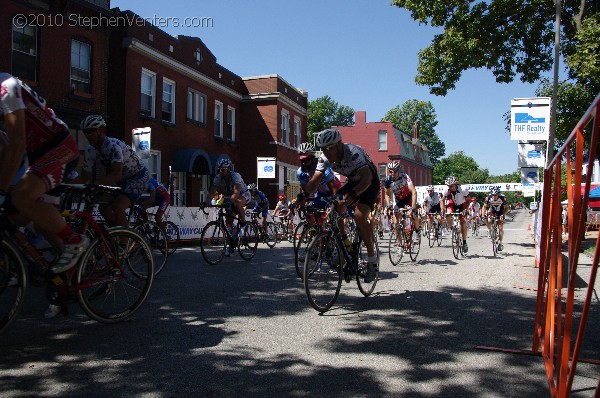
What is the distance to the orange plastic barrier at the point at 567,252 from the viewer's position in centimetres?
228

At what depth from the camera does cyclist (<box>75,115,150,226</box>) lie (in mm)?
5828

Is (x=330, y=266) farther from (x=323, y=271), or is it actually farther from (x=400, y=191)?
(x=400, y=191)

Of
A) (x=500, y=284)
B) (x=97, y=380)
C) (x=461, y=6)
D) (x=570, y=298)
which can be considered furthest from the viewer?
(x=461, y=6)

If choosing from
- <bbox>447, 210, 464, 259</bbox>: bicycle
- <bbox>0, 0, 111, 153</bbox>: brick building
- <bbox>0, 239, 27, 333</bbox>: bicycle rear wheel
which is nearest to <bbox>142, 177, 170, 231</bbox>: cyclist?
<bbox>0, 239, 27, 333</bbox>: bicycle rear wheel

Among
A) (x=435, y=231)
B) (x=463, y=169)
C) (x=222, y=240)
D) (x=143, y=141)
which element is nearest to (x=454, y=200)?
(x=435, y=231)

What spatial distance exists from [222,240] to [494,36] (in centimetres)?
1362

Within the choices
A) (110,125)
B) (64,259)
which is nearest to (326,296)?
(64,259)

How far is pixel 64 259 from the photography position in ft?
13.1

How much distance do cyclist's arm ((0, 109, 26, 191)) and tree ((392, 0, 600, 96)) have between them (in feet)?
55.2

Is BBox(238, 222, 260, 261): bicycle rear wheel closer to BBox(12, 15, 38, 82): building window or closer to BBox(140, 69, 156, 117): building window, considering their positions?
BBox(12, 15, 38, 82): building window

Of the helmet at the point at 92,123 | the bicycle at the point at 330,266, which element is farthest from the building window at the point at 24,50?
the bicycle at the point at 330,266

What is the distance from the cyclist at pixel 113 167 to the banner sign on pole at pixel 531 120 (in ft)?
31.1

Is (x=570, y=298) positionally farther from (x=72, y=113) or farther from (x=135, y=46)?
(x=135, y=46)

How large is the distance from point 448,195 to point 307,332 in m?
8.79
